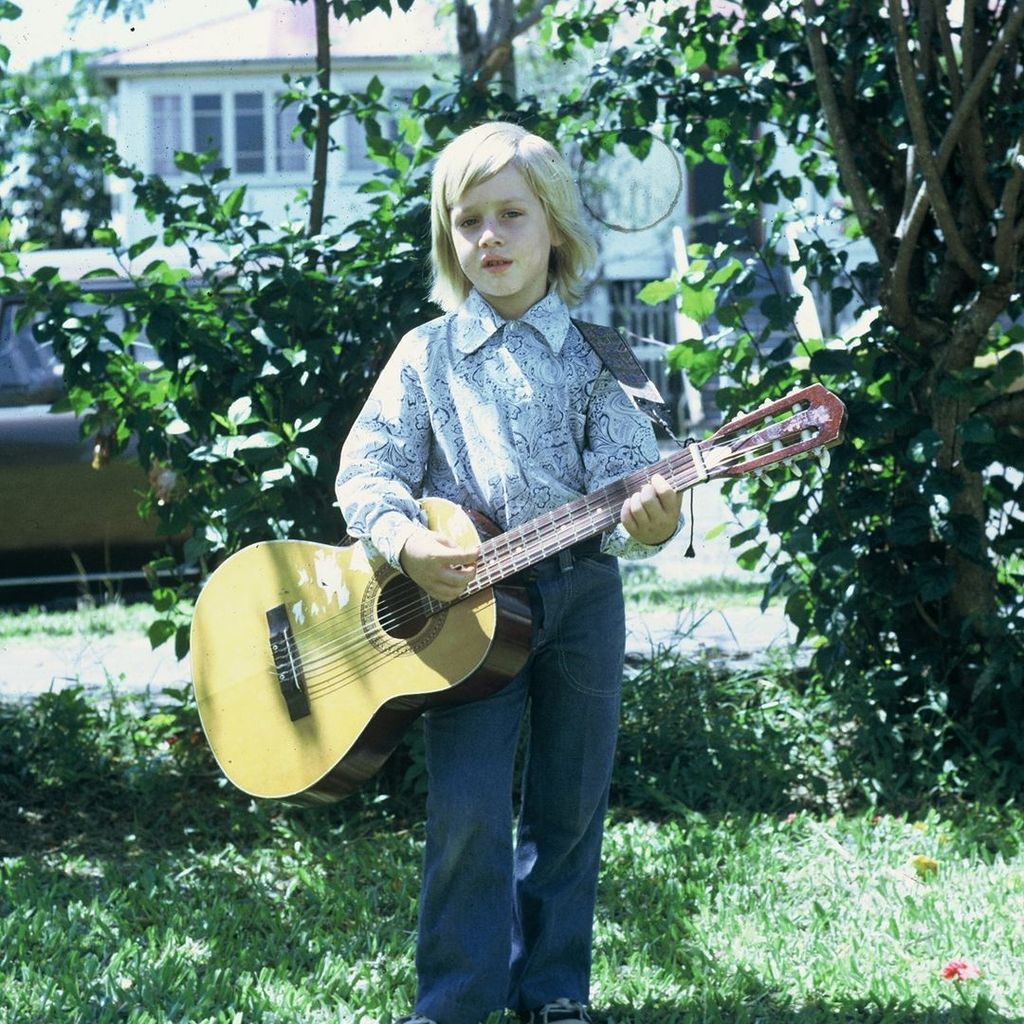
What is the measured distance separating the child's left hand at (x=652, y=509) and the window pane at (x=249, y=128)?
20.5 m

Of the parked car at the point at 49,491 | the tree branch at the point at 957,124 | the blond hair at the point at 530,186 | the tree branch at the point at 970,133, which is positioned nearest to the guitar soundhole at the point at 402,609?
the blond hair at the point at 530,186

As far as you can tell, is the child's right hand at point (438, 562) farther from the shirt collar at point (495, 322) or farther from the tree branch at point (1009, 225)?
the tree branch at point (1009, 225)

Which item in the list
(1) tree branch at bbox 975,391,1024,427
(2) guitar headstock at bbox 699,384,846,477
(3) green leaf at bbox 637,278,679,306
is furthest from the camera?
(3) green leaf at bbox 637,278,679,306

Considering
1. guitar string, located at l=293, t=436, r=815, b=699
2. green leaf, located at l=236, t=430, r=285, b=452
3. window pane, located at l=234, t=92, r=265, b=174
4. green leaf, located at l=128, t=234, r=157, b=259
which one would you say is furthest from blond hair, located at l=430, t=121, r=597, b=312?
window pane, located at l=234, t=92, r=265, b=174

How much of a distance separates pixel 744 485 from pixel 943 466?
0.60 metres

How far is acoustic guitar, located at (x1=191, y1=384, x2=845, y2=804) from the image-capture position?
262cm

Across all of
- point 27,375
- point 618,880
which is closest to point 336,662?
point 618,880

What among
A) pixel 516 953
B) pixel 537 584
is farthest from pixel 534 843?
pixel 537 584

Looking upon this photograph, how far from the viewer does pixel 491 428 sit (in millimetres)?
2768

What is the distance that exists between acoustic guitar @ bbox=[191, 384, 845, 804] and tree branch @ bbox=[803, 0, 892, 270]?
1.76 metres

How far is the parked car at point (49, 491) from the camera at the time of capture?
25.2 feet

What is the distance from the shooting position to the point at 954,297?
4480mm

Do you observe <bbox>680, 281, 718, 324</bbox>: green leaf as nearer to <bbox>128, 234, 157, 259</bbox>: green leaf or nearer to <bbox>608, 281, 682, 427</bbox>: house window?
<bbox>128, 234, 157, 259</bbox>: green leaf

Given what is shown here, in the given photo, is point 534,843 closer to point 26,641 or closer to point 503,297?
point 503,297
